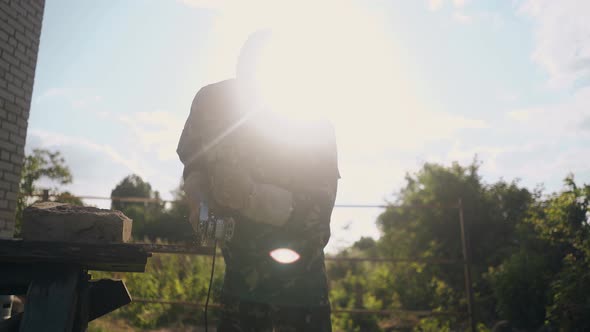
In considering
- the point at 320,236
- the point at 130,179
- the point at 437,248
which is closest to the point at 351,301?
the point at 437,248

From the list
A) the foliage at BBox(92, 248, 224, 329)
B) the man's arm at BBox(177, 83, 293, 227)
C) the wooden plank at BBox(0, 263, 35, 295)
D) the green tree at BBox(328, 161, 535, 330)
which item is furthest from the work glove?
the green tree at BBox(328, 161, 535, 330)

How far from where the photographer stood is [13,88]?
4.80m

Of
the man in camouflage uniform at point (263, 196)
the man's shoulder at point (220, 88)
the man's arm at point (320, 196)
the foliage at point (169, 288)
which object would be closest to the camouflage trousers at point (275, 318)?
the man in camouflage uniform at point (263, 196)

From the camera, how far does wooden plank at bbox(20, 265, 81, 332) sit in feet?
4.86

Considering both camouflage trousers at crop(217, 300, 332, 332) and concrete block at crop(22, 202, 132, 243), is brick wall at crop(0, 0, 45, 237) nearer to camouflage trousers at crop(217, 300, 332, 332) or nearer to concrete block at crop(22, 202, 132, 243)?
concrete block at crop(22, 202, 132, 243)

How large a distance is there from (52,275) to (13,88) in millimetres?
4136

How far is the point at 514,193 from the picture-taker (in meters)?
11.2

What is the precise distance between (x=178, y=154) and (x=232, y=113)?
1.08 ft

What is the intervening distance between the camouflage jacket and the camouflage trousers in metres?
0.03

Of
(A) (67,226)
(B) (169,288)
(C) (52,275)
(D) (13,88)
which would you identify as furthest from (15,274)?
(B) (169,288)

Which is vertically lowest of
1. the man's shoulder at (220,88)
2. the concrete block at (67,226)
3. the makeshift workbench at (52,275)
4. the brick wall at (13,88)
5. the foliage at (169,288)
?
the foliage at (169,288)

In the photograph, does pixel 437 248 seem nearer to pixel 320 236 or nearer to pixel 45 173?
pixel 320 236

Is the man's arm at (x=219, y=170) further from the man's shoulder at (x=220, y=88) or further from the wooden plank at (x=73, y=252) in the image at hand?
the wooden plank at (x=73, y=252)

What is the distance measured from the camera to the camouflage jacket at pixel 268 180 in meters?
1.73
